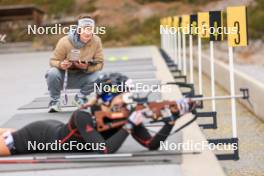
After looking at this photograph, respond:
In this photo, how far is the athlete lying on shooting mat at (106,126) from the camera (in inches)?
222

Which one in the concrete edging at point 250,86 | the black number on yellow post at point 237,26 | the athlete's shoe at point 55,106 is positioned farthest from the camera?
the concrete edging at point 250,86

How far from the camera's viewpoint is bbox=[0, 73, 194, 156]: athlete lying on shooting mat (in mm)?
5629

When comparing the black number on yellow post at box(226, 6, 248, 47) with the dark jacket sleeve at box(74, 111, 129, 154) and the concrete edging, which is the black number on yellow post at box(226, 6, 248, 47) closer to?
the dark jacket sleeve at box(74, 111, 129, 154)

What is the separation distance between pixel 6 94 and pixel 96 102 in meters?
6.79

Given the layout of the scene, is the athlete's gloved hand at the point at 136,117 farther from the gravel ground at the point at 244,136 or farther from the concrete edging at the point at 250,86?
the concrete edging at the point at 250,86

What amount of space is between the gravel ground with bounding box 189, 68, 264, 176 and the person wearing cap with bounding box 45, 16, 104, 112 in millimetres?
1761

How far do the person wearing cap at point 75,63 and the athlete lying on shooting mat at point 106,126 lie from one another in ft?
6.44

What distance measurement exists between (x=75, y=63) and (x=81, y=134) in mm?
2726

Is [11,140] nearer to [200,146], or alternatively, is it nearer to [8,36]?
[200,146]

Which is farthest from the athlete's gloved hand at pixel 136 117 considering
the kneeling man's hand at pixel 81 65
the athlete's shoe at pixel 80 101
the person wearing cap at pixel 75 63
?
the kneeling man's hand at pixel 81 65

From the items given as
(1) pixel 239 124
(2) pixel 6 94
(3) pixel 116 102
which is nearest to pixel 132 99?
(3) pixel 116 102

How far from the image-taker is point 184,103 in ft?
18.4

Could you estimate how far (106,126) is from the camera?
5.76m

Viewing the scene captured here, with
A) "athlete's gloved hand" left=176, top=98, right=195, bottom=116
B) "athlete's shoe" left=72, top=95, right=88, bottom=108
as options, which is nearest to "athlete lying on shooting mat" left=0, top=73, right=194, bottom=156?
"athlete's gloved hand" left=176, top=98, right=195, bottom=116
